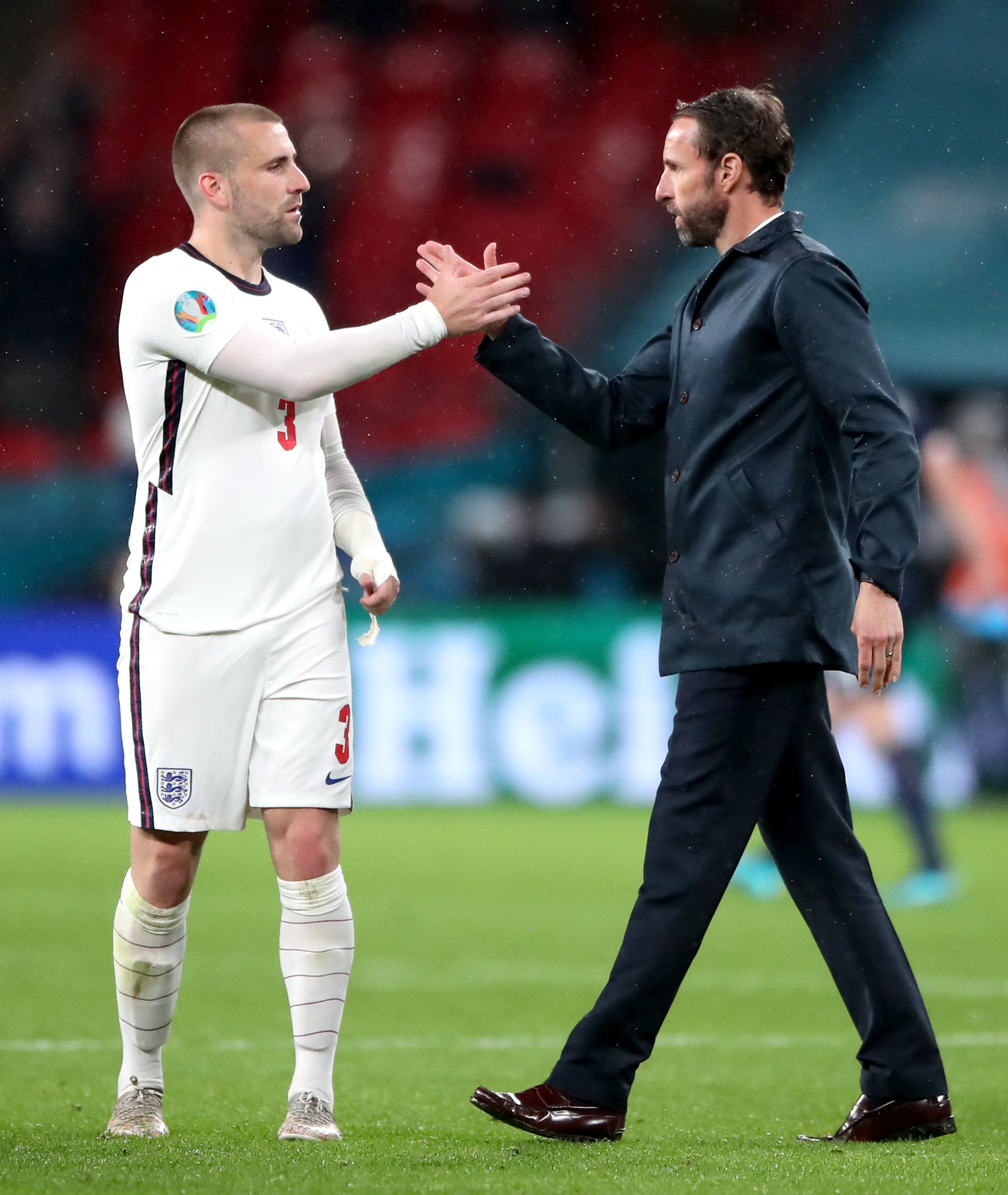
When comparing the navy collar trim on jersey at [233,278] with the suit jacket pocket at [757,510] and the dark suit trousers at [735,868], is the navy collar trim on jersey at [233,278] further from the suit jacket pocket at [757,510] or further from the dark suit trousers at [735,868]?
the dark suit trousers at [735,868]

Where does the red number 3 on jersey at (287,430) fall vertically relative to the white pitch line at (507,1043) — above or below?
above

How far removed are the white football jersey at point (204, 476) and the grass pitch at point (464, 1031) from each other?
3.36 feet

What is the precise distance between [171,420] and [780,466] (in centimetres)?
118

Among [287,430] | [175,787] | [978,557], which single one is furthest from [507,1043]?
[978,557]

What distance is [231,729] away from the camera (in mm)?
3410

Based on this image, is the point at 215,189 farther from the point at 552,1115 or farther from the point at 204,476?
the point at 552,1115

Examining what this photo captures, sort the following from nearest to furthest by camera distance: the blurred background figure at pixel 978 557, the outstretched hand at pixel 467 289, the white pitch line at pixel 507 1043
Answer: the outstretched hand at pixel 467 289 < the white pitch line at pixel 507 1043 < the blurred background figure at pixel 978 557

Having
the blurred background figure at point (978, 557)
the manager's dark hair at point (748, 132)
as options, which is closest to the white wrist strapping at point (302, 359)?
the manager's dark hair at point (748, 132)

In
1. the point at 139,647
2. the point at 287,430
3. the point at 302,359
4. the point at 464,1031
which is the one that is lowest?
the point at 464,1031

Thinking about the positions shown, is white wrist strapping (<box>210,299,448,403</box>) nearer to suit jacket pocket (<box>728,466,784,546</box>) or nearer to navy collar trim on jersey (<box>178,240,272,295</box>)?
navy collar trim on jersey (<box>178,240,272,295</box>)

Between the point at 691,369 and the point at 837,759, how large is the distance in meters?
0.82

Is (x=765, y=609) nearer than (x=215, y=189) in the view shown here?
Yes

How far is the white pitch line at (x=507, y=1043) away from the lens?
4777 millimetres

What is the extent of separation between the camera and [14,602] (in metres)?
14.0
